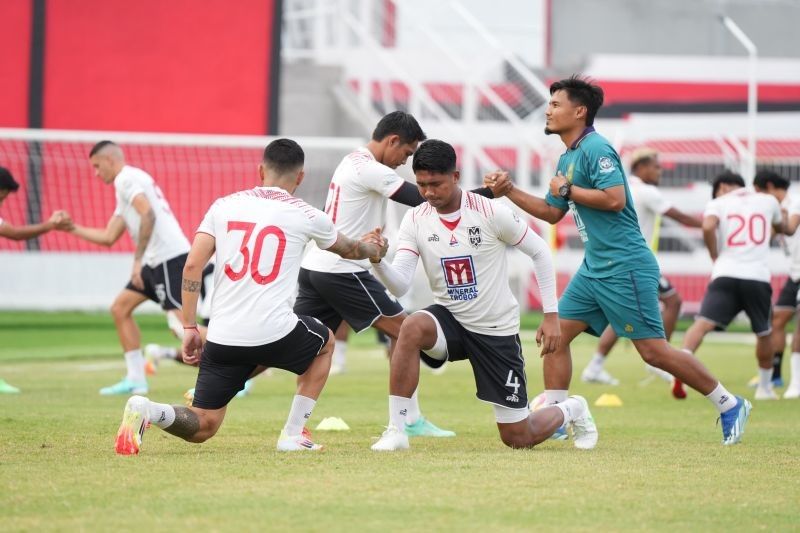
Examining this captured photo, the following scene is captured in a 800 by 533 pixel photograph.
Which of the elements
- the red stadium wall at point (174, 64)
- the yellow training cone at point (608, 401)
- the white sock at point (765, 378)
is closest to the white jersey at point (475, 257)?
the yellow training cone at point (608, 401)

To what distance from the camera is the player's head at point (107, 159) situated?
1248 centimetres

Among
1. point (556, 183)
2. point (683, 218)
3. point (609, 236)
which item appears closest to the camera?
point (556, 183)

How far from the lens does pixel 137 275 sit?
40.8ft

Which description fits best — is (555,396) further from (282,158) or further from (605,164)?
(282,158)

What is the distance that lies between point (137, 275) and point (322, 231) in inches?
197

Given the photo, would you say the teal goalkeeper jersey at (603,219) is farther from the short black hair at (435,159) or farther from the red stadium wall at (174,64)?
the red stadium wall at (174,64)

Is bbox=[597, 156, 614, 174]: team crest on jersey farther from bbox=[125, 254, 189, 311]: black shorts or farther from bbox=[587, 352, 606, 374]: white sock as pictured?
bbox=[587, 352, 606, 374]: white sock

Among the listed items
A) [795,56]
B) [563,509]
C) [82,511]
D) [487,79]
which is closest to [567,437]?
[563,509]

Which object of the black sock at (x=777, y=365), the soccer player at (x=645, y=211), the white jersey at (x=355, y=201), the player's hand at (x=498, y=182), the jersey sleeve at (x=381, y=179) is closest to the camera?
the player's hand at (x=498, y=182)

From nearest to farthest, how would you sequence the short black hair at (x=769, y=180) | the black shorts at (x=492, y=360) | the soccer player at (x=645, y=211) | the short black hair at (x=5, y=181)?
the black shorts at (x=492, y=360) → the short black hair at (x=5, y=181) → the short black hair at (x=769, y=180) → the soccer player at (x=645, y=211)

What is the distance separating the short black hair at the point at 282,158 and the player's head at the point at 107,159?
4968 millimetres

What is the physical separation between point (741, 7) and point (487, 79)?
13.7 metres

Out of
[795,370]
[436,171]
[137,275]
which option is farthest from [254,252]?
[795,370]

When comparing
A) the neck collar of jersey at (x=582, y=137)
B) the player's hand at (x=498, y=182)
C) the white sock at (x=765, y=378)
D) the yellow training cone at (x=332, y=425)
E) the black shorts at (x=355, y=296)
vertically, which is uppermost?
the neck collar of jersey at (x=582, y=137)
